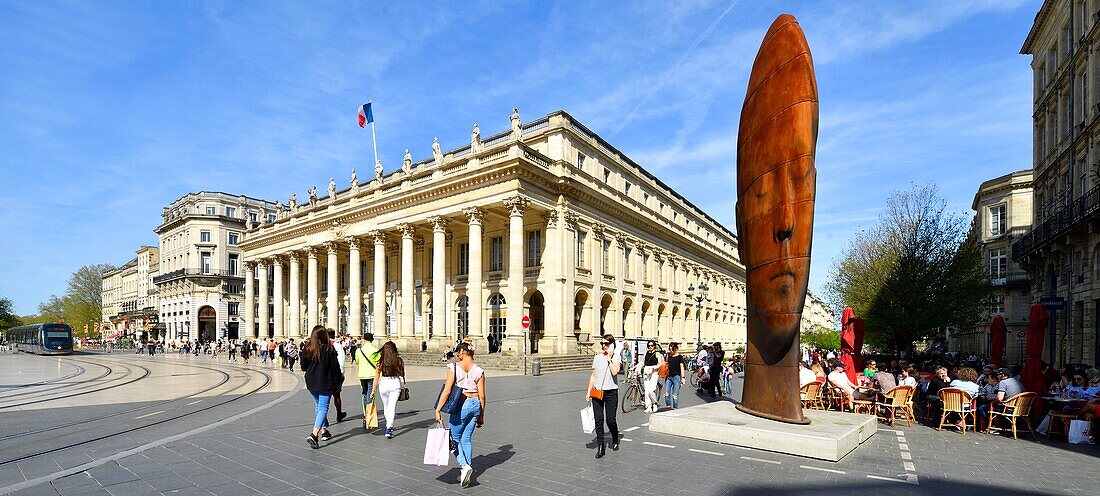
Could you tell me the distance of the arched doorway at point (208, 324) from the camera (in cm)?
6981

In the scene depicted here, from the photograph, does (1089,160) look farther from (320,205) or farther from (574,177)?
(320,205)

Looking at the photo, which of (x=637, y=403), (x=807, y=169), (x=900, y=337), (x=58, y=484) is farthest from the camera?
(x=900, y=337)

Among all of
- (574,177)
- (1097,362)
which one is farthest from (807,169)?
(574,177)

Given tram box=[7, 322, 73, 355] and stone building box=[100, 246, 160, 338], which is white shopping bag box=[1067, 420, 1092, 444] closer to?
tram box=[7, 322, 73, 355]

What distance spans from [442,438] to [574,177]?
27.9 m

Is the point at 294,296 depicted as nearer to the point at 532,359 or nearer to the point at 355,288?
the point at 355,288

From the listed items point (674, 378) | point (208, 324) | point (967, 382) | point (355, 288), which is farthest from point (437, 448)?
point (208, 324)

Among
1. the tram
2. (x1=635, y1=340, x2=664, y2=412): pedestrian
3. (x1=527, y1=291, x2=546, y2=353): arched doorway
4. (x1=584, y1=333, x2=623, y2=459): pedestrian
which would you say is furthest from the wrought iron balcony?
the tram

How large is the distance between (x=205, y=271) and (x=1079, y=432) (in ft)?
261

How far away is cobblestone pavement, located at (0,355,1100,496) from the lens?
6.55m

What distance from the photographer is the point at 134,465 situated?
7.32 metres

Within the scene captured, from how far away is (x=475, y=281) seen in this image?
31594 millimetres

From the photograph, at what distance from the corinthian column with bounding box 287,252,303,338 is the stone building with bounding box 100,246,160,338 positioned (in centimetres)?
3965

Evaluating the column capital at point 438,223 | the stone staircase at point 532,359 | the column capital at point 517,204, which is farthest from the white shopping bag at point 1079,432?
the column capital at point 438,223
